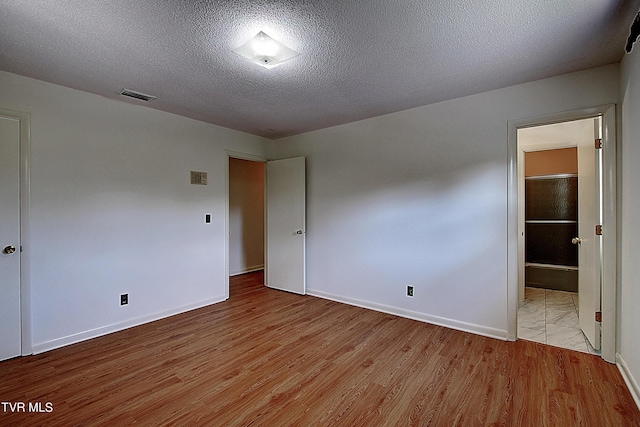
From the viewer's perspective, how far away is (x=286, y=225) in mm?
4547

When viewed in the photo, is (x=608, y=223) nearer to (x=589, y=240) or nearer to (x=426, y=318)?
(x=589, y=240)

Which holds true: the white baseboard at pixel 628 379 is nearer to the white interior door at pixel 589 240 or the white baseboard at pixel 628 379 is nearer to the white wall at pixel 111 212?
the white interior door at pixel 589 240

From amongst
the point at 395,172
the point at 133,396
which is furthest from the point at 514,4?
the point at 133,396

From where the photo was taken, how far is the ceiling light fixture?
196cm

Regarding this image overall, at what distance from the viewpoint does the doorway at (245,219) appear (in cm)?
566

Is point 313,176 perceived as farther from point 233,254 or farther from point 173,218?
point 233,254

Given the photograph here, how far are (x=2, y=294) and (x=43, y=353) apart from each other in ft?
2.00

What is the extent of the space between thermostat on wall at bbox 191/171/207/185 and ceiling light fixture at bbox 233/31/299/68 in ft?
6.54

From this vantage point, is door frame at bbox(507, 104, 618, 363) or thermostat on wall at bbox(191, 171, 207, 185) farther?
thermostat on wall at bbox(191, 171, 207, 185)

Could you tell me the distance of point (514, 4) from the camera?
1.65m

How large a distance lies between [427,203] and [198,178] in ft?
9.23

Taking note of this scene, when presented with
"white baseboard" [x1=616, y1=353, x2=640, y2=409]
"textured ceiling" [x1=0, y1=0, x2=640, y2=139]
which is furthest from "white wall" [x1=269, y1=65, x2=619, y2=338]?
"white baseboard" [x1=616, y1=353, x2=640, y2=409]

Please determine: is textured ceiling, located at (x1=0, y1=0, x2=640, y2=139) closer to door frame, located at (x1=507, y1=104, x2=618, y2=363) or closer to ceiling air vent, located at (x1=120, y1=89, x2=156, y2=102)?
ceiling air vent, located at (x1=120, y1=89, x2=156, y2=102)

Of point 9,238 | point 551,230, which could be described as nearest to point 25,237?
point 9,238
